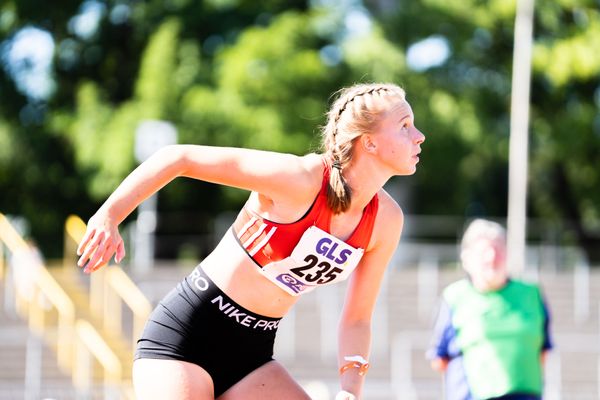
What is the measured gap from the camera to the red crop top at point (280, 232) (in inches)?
143

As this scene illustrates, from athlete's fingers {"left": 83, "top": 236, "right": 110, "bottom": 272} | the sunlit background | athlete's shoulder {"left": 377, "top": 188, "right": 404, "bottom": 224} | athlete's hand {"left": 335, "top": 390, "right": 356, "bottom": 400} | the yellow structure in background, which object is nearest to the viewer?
athlete's fingers {"left": 83, "top": 236, "right": 110, "bottom": 272}

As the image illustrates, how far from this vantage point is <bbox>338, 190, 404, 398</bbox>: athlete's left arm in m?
3.84

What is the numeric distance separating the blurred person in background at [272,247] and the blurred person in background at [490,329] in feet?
6.45

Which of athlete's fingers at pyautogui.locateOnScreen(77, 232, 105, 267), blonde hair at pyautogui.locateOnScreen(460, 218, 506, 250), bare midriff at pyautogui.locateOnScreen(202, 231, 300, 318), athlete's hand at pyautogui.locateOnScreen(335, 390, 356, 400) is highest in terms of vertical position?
blonde hair at pyautogui.locateOnScreen(460, 218, 506, 250)

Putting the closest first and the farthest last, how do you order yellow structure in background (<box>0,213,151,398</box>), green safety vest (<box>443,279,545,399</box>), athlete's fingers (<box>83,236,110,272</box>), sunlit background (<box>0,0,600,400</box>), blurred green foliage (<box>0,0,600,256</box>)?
athlete's fingers (<box>83,236,110,272</box>), green safety vest (<box>443,279,545,399</box>), yellow structure in background (<box>0,213,151,398</box>), sunlit background (<box>0,0,600,400</box>), blurred green foliage (<box>0,0,600,256</box>)

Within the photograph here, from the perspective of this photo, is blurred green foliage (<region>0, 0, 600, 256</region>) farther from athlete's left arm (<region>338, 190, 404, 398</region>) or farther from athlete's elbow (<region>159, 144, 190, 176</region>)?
athlete's elbow (<region>159, 144, 190, 176</region>)

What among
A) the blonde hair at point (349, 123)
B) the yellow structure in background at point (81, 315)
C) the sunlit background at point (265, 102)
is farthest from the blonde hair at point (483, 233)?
the sunlit background at point (265, 102)

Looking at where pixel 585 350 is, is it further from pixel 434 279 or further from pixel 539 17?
pixel 539 17

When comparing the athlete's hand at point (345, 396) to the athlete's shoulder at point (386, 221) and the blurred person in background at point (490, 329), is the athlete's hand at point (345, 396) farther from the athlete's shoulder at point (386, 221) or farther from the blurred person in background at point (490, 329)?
the blurred person in background at point (490, 329)

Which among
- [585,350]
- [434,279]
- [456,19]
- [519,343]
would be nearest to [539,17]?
[456,19]

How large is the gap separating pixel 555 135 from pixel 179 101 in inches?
389

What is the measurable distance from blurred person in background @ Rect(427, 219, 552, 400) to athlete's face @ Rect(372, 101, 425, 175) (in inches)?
82.8

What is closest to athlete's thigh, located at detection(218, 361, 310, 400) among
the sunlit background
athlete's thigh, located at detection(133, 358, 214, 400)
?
athlete's thigh, located at detection(133, 358, 214, 400)

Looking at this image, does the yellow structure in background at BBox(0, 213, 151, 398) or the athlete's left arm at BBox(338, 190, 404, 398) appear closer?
the athlete's left arm at BBox(338, 190, 404, 398)
